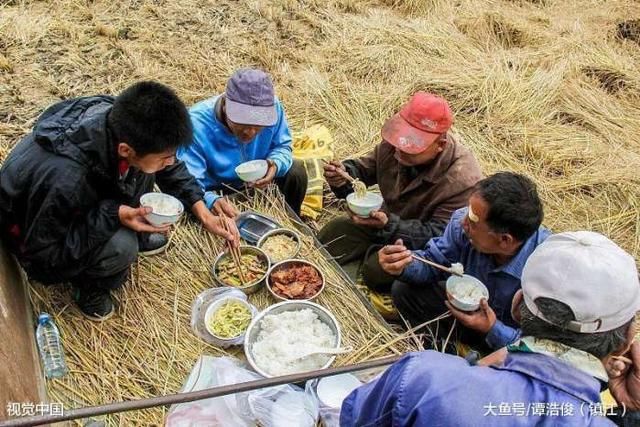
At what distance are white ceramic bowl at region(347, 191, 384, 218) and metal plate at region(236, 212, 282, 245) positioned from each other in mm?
447

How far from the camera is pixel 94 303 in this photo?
Answer: 2.64 metres

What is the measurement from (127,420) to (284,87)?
3.67m

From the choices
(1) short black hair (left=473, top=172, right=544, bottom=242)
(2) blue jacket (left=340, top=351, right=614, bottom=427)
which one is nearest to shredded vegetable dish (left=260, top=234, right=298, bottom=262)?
(1) short black hair (left=473, top=172, right=544, bottom=242)

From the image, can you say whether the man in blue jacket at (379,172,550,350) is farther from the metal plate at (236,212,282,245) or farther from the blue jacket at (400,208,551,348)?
the metal plate at (236,212,282,245)

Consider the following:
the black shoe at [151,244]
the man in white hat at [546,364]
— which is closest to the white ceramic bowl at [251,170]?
the black shoe at [151,244]

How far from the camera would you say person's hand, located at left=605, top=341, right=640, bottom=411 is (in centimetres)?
201

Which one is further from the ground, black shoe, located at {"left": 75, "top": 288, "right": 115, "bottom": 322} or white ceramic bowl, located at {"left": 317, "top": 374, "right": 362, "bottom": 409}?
white ceramic bowl, located at {"left": 317, "top": 374, "right": 362, "bottom": 409}

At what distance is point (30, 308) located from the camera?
107 inches

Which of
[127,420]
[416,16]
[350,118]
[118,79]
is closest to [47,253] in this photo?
[127,420]

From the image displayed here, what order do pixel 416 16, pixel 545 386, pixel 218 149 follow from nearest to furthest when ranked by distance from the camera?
1. pixel 545 386
2. pixel 218 149
3. pixel 416 16

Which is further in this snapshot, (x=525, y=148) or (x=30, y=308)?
(x=525, y=148)

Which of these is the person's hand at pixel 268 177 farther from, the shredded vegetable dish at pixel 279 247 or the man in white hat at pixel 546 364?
the man in white hat at pixel 546 364

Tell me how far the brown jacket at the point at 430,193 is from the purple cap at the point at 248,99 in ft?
2.99

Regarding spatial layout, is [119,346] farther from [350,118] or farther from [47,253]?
[350,118]
